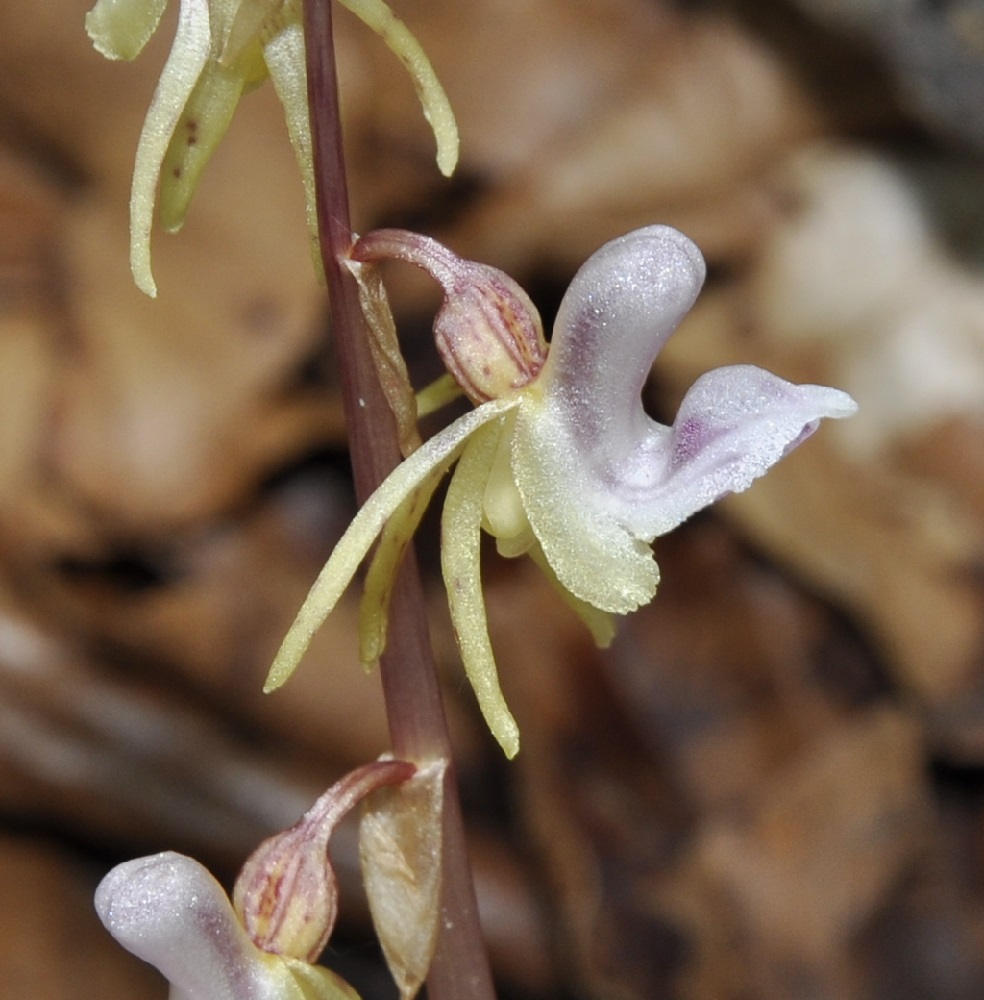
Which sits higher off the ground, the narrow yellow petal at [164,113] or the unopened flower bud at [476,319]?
the narrow yellow petal at [164,113]

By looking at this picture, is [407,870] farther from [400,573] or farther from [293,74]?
[293,74]

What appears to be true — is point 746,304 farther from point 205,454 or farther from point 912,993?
point 912,993

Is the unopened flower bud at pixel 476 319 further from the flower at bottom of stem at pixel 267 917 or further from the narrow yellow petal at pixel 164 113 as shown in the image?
the flower at bottom of stem at pixel 267 917

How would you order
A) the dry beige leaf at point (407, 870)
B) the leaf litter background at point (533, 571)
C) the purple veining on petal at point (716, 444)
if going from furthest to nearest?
1. the leaf litter background at point (533, 571)
2. the dry beige leaf at point (407, 870)
3. the purple veining on petal at point (716, 444)

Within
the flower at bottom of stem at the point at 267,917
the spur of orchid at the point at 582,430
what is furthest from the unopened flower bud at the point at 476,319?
the flower at bottom of stem at the point at 267,917

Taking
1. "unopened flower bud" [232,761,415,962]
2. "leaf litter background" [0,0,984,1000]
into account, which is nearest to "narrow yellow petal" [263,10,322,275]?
"unopened flower bud" [232,761,415,962]

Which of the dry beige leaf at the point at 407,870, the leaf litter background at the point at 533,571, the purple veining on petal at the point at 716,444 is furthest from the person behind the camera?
the leaf litter background at the point at 533,571
